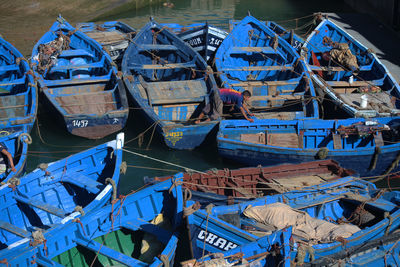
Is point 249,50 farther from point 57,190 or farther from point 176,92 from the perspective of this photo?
point 57,190

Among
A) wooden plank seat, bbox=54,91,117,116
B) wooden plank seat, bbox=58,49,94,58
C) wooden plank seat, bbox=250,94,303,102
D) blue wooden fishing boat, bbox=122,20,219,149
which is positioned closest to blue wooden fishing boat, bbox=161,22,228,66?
blue wooden fishing boat, bbox=122,20,219,149

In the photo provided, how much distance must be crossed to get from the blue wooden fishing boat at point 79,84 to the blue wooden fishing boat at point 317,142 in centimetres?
358

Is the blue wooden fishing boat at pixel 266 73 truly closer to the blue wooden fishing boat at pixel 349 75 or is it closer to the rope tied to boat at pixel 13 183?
the blue wooden fishing boat at pixel 349 75

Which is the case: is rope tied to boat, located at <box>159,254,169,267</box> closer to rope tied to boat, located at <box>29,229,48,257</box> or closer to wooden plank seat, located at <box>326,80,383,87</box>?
rope tied to boat, located at <box>29,229,48,257</box>

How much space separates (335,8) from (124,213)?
26200 millimetres

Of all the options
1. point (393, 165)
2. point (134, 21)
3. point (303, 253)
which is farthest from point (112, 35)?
point (303, 253)

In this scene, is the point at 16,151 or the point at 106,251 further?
the point at 16,151

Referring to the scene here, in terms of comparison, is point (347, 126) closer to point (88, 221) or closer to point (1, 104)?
point (88, 221)

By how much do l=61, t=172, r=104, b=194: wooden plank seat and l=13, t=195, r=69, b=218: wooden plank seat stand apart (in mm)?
790

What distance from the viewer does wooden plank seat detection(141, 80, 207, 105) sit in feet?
43.9

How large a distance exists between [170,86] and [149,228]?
643 cm

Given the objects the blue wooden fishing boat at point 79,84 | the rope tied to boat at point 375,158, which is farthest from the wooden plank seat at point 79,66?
the rope tied to boat at point 375,158

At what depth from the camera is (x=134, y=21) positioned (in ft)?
90.6

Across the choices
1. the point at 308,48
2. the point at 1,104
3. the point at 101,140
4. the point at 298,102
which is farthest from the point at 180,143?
the point at 308,48
